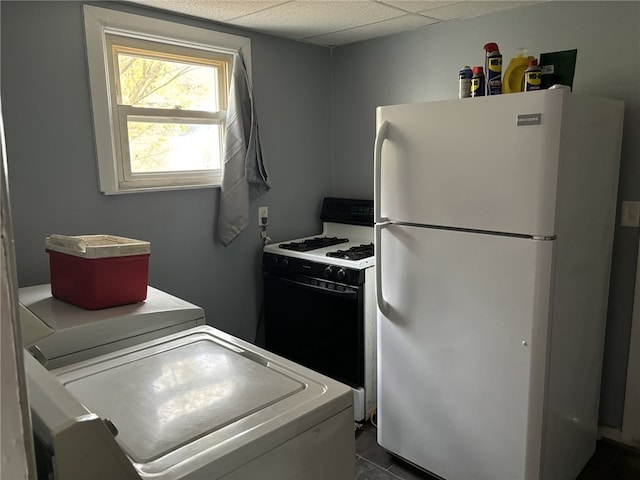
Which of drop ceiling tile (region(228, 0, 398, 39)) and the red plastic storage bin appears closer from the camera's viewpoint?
the red plastic storage bin

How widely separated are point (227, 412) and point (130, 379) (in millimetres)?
338

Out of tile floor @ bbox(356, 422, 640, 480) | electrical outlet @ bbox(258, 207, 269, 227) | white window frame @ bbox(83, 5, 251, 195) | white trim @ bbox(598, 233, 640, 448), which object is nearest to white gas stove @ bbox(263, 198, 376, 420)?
electrical outlet @ bbox(258, 207, 269, 227)

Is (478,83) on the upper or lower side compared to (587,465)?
upper

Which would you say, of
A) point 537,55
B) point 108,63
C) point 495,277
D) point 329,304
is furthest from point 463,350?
point 108,63

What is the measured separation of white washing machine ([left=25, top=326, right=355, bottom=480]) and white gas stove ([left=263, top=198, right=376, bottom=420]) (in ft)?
3.88

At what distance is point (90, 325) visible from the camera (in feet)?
5.11

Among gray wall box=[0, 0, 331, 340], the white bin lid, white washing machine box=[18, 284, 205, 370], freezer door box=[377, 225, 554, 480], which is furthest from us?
gray wall box=[0, 0, 331, 340]

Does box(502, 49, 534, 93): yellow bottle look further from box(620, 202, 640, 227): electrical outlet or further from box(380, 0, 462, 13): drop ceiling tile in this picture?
box(620, 202, 640, 227): electrical outlet

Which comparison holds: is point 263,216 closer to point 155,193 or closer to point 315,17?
point 155,193

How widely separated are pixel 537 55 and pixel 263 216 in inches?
68.9

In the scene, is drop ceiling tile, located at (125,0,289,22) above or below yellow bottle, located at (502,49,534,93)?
above

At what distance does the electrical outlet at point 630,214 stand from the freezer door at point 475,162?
0.87 metres

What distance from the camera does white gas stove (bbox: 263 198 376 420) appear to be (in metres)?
2.63

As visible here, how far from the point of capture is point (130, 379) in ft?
4.31
